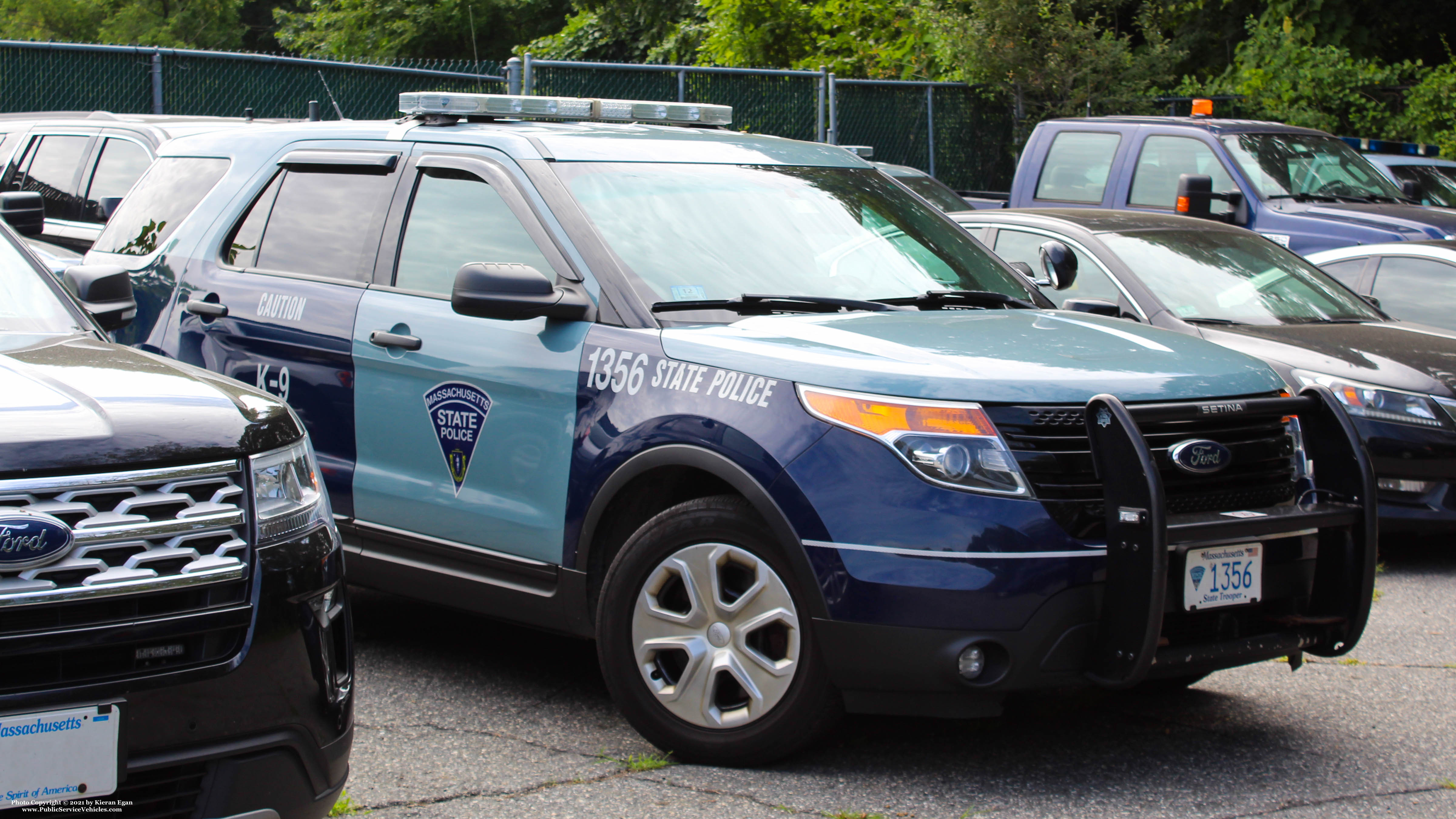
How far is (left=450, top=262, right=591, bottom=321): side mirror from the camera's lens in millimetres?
4258

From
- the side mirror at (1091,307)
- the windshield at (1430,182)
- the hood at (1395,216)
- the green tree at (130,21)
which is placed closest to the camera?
the side mirror at (1091,307)

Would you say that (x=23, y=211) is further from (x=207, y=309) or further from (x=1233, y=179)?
(x=1233, y=179)

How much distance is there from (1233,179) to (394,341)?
26.3ft

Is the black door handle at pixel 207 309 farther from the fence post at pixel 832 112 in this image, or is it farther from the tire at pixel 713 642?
the fence post at pixel 832 112

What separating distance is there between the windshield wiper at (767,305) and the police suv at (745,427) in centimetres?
1

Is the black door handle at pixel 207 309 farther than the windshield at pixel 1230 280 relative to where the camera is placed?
No

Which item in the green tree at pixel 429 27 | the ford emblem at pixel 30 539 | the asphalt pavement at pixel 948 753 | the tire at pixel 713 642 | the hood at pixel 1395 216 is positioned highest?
the green tree at pixel 429 27

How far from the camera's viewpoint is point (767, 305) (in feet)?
14.7

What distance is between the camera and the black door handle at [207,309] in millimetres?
5363

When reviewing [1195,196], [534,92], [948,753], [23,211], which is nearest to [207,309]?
[948,753]

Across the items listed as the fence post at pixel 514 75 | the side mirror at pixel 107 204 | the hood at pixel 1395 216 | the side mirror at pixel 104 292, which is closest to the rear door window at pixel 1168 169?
the hood at pixel 1395 216

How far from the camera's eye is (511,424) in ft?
14.7

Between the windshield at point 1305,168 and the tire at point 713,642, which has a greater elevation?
the windshield at point 1305,168

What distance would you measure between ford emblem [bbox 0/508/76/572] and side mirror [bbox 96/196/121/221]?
7.87m
